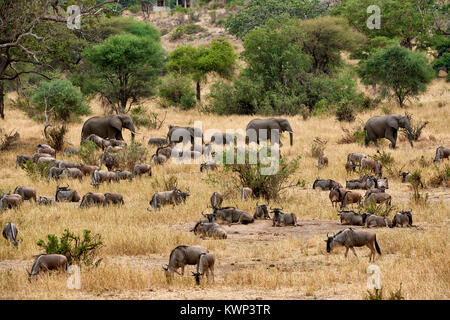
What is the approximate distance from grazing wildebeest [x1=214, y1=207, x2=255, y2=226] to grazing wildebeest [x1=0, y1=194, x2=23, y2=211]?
380cm

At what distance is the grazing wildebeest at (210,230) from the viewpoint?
31.3ft

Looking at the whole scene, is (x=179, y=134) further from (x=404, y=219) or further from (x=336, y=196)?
(x=404, y=219)

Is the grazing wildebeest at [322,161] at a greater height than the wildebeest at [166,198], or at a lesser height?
greater

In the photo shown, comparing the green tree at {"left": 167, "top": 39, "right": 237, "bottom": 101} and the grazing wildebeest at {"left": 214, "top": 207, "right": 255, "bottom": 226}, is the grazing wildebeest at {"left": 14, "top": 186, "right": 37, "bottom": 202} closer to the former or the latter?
the grazing wildebeest at {"left": 214, "top": 207, "right": 255, "bottom": 226}

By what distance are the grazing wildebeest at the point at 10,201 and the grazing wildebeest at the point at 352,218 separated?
5.88 metres

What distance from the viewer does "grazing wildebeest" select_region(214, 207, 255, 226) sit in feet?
34.9

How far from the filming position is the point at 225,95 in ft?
107

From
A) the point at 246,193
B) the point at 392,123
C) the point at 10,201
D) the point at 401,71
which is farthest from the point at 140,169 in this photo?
Answer: the point at 401,71

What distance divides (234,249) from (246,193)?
3.65 m

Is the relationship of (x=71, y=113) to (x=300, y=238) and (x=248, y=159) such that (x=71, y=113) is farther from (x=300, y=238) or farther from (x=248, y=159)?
(x=300, y=238)

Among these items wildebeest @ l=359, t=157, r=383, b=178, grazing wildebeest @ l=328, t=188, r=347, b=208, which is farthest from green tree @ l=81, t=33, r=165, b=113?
grazing wildebeest @ l=328, t=188, r=347, b=208

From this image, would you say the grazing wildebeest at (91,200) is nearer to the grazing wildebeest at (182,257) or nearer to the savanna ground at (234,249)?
the savanna ground at (234,249)

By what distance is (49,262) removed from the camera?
7.38 m

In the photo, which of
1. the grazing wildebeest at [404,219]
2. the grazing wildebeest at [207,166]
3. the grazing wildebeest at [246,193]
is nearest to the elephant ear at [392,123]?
the grazing wildebeest at [207,166]
